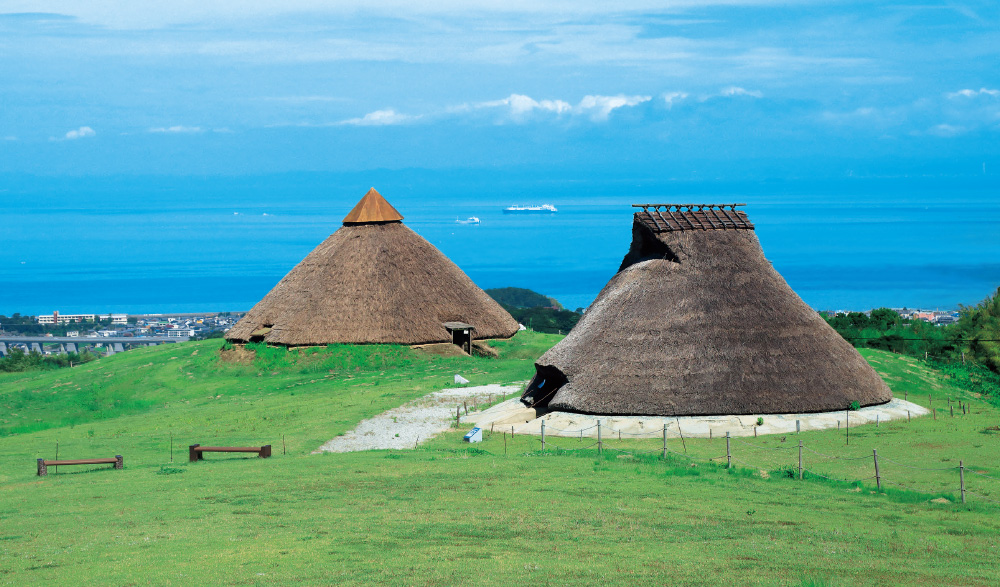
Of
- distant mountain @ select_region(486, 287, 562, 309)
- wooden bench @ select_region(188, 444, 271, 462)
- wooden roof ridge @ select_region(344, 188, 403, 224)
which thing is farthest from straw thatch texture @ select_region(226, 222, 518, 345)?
distant mountain @ select_region(486, 287, 562, 309)

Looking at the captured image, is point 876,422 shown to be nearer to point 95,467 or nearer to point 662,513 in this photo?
point 662,513

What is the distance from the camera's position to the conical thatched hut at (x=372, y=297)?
48719 millimetres

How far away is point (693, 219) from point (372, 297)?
815 inches

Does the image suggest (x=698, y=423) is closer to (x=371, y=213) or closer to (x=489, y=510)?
(x=489, y=510)

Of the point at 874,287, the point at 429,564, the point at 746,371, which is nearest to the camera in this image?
the point at 429,564

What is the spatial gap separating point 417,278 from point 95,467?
28.3 meters

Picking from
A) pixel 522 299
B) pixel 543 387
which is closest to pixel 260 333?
pixel 543 387

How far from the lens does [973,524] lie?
17297 millimetres

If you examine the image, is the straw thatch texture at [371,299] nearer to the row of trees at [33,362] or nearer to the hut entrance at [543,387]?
the hut entrance at [543,387]

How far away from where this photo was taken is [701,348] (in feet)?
98.5

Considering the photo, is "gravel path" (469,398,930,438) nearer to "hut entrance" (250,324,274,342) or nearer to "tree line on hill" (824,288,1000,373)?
"tree line on hill" (824,288,1000,373)

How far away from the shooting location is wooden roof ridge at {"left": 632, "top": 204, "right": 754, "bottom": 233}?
33.9 m

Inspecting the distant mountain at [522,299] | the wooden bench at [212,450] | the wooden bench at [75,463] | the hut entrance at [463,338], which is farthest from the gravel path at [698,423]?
the distant mountain at [522,299]

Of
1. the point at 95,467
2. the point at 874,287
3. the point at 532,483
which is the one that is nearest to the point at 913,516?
the point at 532,483
